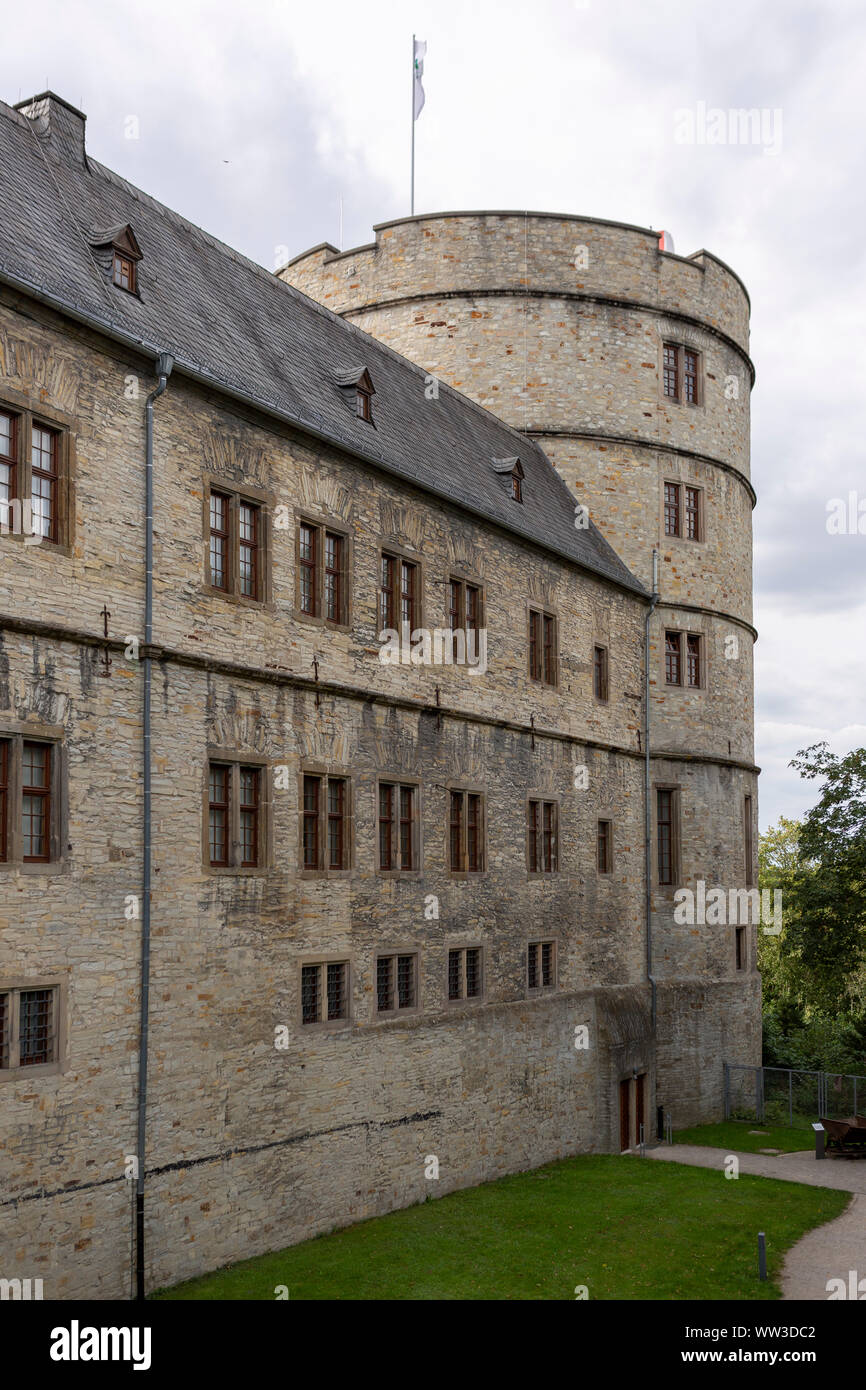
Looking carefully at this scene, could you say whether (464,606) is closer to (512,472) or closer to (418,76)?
(512,472)

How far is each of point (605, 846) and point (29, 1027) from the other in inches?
662

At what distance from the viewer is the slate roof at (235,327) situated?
16.1m

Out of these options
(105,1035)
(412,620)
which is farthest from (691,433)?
(105,1035)

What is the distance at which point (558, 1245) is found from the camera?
59.6ft

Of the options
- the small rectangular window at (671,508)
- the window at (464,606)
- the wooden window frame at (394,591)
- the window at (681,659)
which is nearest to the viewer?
the wooden window frame at (394,591)

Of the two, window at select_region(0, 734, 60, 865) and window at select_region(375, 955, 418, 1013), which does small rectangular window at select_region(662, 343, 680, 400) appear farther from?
window at select_region(0, 734, 60, 865)

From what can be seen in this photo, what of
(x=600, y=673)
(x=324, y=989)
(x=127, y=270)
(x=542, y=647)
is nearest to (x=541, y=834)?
(x=542, y=647)

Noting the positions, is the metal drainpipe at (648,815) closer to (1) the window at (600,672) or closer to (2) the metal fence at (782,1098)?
(1) the window at (600,672)

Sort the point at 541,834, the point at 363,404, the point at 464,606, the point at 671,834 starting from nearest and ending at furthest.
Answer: the point at 363,404 → the point at 464,606 → the point at 541,834 → the point at 671,834

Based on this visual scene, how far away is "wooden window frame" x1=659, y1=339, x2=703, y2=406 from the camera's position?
32.2 m

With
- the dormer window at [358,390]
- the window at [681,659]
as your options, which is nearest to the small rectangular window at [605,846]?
the window at [681,659]

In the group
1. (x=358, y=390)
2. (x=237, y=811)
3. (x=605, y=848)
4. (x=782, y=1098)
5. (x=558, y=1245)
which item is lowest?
(x=782, y=1098)

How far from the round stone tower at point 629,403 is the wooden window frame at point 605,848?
237 cm

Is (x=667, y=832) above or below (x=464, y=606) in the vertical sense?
below
